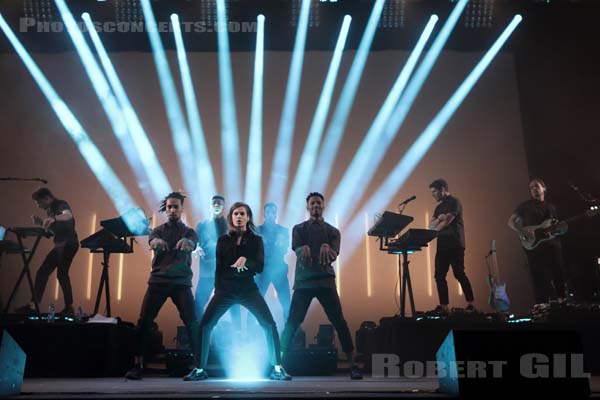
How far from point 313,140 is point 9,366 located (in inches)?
238

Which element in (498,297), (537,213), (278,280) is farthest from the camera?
(498,297)

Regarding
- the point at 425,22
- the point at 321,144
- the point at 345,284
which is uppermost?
the point at 425,22

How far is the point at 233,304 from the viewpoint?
15.0 ft

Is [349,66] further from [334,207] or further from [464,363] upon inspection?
[464,363]

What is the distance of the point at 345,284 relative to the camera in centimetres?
827

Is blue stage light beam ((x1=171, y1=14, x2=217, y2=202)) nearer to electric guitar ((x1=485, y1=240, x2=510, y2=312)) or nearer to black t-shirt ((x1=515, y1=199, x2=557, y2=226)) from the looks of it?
electric guitar ((x1=485, y1=240, x2=510, y2=312))

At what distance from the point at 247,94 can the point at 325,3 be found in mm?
1829

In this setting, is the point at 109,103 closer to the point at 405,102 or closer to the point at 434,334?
the point at 405,102

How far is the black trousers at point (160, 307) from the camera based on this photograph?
15.5ft

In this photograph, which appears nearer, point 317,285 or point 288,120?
point 317,285

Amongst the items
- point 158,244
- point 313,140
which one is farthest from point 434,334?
point 313,140

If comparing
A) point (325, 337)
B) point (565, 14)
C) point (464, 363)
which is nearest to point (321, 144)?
point (325, 337)

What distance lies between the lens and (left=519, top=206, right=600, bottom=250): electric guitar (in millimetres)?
6922

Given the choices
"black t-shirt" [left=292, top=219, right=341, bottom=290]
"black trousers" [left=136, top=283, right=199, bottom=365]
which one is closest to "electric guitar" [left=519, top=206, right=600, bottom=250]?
"black t-shirt" [left=292, top=219, right=341, bottom=290]
